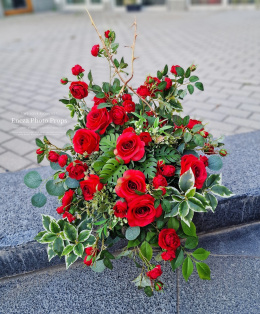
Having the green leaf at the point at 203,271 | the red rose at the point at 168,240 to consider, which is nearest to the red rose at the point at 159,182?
the red rose at the point at 168,240

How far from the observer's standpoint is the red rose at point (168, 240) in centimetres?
139

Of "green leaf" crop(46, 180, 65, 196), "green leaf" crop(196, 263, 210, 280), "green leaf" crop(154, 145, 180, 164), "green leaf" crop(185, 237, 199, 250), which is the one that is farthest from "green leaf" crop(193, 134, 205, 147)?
"green leaf" crop(46, 180, 65, 196)

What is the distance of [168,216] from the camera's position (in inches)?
54.6

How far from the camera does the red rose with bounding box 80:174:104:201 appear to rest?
1367 millimetres

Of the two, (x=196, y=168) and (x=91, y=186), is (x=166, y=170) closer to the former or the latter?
(x=196, y=168)

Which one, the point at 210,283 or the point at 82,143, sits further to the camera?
the point at 210,283

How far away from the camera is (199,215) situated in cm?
190

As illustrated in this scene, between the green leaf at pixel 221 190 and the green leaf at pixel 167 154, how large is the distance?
23 centimetres

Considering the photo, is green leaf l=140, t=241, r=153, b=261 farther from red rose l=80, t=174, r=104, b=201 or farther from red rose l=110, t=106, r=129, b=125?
red rose l=110, t=106, r=129, b=125

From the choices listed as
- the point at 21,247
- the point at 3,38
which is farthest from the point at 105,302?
the point at 3,38

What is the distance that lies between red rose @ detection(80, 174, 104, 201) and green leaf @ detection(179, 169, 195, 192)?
1.14ft

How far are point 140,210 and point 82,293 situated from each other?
693mm

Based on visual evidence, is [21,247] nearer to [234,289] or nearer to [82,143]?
[82,143]

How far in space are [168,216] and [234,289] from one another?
632 mm
